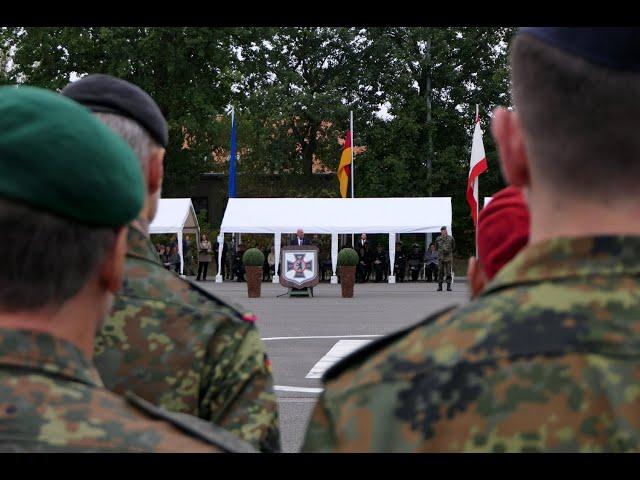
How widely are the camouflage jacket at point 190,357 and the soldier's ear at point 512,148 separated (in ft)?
3.07

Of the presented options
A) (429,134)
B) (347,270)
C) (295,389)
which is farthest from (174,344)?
(429,134)

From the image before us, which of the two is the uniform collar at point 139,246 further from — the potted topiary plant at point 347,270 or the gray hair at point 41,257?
the potted topiary plant at point 347,270

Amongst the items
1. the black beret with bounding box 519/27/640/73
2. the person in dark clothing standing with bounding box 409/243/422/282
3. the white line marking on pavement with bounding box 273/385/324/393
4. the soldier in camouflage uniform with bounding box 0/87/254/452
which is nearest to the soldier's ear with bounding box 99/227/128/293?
the soldier in camouflage uniform with bounding box 0/87/254/452

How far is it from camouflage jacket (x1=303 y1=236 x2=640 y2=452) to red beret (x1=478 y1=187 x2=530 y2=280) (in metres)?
1.29

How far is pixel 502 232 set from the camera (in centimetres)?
296

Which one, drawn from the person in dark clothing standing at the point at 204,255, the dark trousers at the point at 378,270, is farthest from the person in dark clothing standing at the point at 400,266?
the person in dark clothing standing at the point at 204,255

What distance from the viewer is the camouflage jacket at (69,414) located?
1.66 meters

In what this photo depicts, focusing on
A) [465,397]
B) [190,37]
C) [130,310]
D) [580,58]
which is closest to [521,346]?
[465,397]

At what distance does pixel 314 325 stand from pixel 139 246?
52.2 feet

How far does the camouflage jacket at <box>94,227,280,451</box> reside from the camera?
257 centimetres

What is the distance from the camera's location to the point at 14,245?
1.74 m

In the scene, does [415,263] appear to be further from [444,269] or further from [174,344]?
[174,344]
